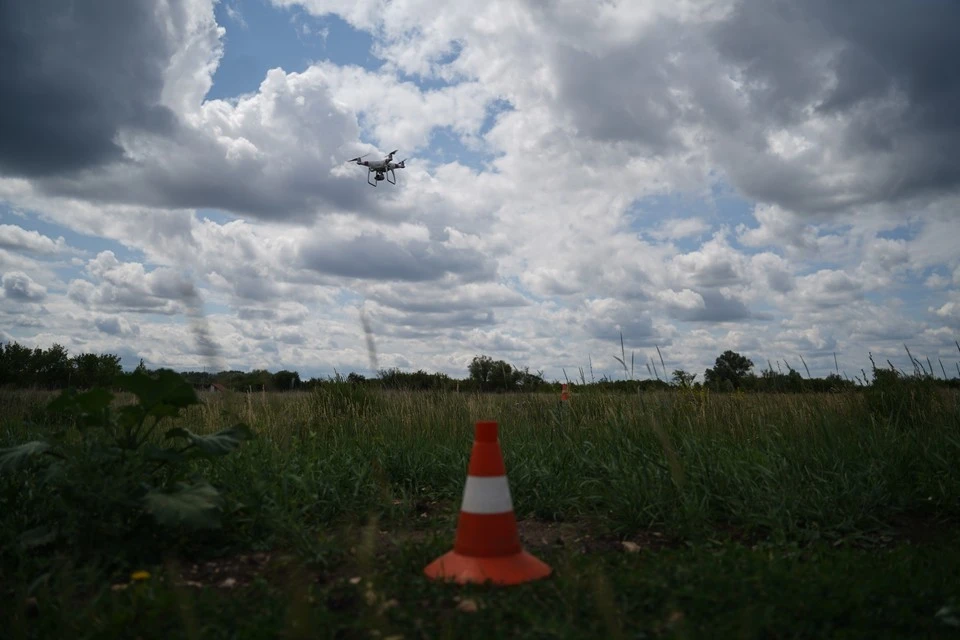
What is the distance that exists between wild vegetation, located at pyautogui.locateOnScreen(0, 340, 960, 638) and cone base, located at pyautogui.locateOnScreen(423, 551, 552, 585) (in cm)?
8

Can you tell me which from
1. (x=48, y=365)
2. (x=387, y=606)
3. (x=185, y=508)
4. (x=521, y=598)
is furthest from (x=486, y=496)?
(x=48, y=365)

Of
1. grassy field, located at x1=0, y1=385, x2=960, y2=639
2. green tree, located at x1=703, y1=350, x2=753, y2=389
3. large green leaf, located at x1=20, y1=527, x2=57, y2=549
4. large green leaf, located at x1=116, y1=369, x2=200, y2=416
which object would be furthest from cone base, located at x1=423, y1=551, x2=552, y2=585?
green tree, located at x1=703, y1=350, x2=753, y2=389

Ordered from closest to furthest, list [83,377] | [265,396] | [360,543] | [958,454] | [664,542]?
[360,543]
[664,542]
[958,454]
[265,396]
[83,377]

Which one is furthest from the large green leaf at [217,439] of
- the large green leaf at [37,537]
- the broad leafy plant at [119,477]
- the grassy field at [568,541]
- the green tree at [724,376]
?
the green tree at [724,376]

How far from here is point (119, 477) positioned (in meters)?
3.77

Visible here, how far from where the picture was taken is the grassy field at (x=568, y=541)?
2.79 meters

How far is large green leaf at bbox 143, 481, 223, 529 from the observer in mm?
3582

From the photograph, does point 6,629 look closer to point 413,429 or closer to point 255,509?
point 255,509

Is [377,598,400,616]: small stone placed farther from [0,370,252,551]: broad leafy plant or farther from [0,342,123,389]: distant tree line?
[0,342,123,389]: distant tree line

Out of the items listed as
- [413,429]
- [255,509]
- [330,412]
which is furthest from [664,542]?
[330,412]

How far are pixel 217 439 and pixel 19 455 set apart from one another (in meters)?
1.11

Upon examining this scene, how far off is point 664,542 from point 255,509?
8.42 feet

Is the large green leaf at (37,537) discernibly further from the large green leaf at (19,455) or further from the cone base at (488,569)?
the cone base at (488,569)

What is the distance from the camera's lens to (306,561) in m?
3.61
